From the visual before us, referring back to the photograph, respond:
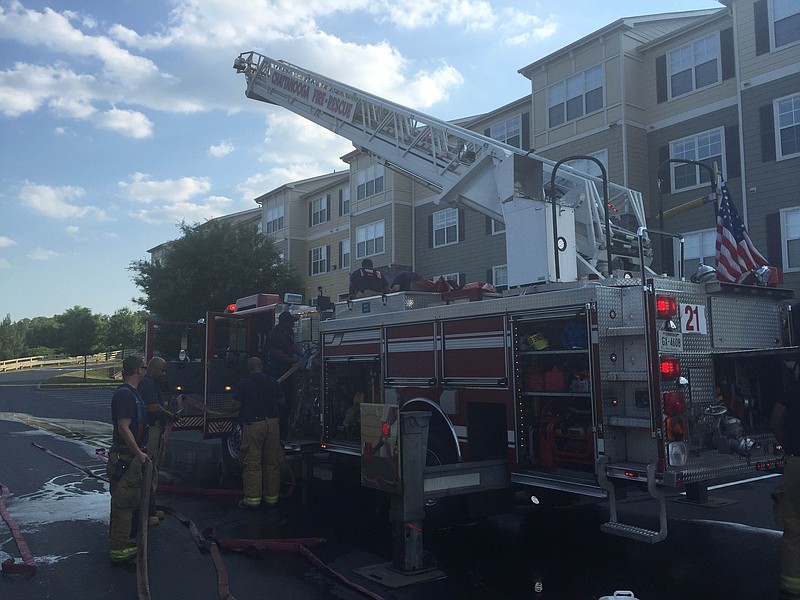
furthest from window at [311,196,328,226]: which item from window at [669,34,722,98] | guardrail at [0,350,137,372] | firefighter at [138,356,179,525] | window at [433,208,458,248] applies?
guardrail at [0,350,137,372]

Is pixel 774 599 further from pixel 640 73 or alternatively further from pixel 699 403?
pixel 640 73

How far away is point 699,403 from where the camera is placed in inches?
226

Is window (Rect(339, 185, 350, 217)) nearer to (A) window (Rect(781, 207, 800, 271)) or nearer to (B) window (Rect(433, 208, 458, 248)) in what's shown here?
(B) window (Rect(433, 208, 458, 248))

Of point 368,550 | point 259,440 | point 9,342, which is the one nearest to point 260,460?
point 259,440

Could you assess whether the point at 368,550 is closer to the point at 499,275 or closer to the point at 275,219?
the point at 499,275

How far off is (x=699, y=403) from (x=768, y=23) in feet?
46.3

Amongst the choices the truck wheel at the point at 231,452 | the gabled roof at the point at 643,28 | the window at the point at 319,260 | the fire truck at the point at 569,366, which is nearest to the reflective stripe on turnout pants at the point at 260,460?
the fire truck at the point at 569,366

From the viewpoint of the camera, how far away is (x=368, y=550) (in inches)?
253

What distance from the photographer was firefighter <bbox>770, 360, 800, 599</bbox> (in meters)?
4.76

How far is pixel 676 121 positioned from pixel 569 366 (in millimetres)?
14649

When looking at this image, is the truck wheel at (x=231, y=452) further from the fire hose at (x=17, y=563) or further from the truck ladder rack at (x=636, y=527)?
the truck ladder rack at (x=636, y=527)

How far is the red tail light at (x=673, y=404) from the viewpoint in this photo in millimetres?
5258

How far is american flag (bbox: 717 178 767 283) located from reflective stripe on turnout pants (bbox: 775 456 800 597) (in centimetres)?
234

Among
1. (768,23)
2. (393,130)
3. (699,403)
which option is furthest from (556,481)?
(768,23)
